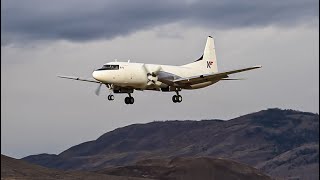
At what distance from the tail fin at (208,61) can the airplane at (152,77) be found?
52cm

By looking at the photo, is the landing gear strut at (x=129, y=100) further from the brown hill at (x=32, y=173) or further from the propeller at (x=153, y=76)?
the brown hill at (x=32, y=173)

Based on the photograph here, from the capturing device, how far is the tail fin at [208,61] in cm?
11906

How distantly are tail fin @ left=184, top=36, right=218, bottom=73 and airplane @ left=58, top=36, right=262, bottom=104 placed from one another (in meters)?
0.52

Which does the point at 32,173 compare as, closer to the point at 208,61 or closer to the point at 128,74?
the point at 208,61

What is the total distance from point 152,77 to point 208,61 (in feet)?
56.6

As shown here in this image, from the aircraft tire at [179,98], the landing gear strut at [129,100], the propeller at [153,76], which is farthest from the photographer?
the aircraft tire at [179,98]

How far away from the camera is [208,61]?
4788 inches

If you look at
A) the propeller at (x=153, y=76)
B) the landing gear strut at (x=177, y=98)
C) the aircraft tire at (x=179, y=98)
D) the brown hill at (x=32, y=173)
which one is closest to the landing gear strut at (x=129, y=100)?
the propeller at (x=153, y=76)

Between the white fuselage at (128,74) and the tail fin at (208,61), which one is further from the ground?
the tail fin at (208,61)

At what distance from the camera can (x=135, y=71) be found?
103312mm

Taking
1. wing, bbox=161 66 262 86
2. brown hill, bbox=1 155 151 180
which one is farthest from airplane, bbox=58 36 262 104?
brown hill, bbox=1 155 151 180

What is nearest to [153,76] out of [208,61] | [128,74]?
[128,74]

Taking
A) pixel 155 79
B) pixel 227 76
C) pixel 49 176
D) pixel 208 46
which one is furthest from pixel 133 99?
pixel 49 176

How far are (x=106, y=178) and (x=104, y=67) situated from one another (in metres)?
90.5
